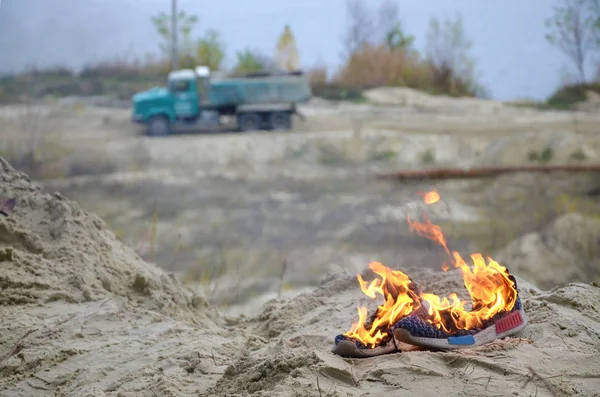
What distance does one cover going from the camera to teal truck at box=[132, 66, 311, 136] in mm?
22922

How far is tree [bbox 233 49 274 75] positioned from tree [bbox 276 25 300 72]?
1.87 feet

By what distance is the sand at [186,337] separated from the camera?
138 inches

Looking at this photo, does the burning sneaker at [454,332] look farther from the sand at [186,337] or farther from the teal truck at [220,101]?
the teal truck at [220,101]

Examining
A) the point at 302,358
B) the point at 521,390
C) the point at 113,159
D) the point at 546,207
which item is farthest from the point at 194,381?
the point at 113,159

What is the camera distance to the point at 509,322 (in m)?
3.98

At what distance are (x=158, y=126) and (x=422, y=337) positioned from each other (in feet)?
66.3

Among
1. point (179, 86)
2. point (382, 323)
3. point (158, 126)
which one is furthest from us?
point (158, 126)

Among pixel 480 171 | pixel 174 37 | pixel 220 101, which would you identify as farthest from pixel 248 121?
pixel 174 37

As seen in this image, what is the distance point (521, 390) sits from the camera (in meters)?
3.33

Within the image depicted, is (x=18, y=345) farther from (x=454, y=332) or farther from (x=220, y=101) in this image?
(x=220, y=101)

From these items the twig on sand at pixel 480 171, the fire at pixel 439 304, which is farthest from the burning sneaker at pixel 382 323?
the twig on sand at pixel 480 171

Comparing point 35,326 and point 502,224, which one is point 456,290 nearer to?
point 35,326

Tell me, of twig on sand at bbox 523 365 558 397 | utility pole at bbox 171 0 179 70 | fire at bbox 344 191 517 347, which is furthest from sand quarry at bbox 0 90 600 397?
utility pole at bbox 171 0 179 70

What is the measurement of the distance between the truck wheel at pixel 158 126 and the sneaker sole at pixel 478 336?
20.0m
